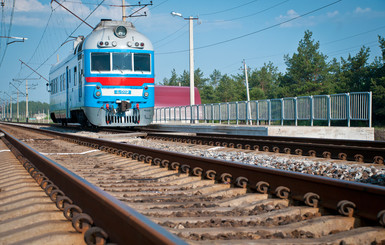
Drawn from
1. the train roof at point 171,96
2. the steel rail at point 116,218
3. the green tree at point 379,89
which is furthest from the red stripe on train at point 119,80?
the train roof at point 171,96

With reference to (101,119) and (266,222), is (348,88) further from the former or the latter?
(266,222)

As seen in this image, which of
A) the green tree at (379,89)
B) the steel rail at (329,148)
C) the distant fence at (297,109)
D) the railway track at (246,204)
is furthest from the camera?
the green tree at (379,89)

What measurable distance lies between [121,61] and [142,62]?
793 millimetres

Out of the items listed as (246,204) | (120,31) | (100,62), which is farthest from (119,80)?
(246,204)

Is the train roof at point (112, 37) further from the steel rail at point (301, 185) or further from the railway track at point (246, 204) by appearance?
the railway track at point (246, 204)

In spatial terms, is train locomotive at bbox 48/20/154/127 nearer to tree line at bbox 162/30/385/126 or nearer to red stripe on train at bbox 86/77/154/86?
red stripe on train at bbox 86/77/154/86

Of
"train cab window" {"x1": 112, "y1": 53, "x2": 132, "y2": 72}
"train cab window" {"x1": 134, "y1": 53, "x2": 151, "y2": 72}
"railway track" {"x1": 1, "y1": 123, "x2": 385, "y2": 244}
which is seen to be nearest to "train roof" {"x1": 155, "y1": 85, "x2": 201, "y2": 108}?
"train cab window" {"x1": 134, "y1": 53, "x2": 151, "y2": 72}

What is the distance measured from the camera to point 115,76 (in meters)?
15.3

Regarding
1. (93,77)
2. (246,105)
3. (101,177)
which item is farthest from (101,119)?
(101,177)

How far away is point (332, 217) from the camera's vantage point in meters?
2.94

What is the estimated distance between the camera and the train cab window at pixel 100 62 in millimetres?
15117

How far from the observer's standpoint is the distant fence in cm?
1524

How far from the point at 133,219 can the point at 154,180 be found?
274 cm

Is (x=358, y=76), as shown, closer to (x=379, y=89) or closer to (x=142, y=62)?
(x=379, y=89)
